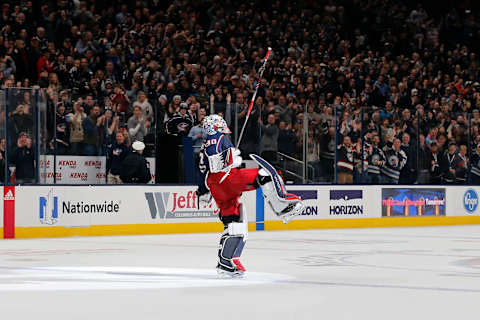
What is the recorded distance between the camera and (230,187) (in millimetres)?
9422

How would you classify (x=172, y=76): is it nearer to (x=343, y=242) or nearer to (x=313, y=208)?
(x=313, y=208)

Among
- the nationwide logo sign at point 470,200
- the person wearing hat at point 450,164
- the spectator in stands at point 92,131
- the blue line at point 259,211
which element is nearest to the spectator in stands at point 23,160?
the spectator in stands at point 92,131

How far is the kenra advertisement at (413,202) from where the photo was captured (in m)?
20.5

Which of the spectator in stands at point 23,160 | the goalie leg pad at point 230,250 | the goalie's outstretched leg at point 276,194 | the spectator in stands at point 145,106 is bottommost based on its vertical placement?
the goalie leg pad at point 230,250

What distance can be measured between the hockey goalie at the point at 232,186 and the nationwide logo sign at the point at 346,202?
10.1m

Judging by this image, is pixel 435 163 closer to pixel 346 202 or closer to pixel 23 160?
pixel 346 202

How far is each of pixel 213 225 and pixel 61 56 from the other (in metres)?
4.78

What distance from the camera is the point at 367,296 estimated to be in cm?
755

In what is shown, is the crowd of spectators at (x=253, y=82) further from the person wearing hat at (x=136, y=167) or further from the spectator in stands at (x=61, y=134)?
the person wearing hat at (x=136, y=167)

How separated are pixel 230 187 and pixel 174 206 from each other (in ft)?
26.7

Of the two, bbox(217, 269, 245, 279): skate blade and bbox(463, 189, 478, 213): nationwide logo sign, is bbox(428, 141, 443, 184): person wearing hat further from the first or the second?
bbox(217, 269, 245, 279): skate blade

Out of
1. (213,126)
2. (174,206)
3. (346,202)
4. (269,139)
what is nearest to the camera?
(213,126)

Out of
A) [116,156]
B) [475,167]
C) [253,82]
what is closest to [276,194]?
[116,156]

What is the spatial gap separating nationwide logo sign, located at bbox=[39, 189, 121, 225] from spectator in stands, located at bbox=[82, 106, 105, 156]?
1.06 meters
